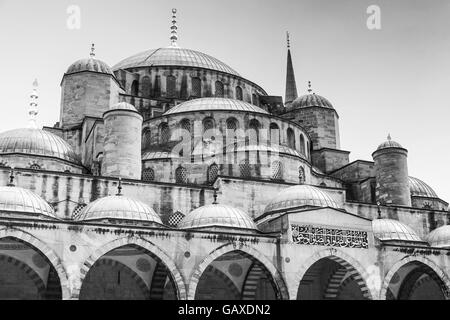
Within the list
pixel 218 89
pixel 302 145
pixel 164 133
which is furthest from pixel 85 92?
pixel 302 145

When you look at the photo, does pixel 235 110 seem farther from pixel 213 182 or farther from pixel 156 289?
pixel 156 289

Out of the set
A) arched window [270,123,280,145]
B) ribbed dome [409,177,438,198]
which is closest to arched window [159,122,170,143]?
arched window [270,123,280,145]

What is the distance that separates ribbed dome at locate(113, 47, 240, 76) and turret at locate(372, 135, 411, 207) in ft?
32.3

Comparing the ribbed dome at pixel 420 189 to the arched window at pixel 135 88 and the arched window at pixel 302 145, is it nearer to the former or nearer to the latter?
the arched window at pixel 302 145

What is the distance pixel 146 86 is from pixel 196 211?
12923mm

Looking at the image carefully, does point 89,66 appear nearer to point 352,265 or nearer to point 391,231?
point 391,231

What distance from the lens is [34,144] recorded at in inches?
910

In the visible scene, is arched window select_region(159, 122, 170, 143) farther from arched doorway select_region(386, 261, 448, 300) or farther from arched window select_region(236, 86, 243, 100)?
arched doorway select_region(386, 261, 448, 300)

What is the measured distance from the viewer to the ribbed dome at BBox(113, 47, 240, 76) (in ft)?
105

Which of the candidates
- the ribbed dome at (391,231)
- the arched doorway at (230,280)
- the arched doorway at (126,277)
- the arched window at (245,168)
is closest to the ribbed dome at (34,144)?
the arched doorway at (126,277)

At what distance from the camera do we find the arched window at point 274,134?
2550cm

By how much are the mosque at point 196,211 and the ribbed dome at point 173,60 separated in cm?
249

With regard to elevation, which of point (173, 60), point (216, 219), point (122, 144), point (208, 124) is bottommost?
point (216, 219)
